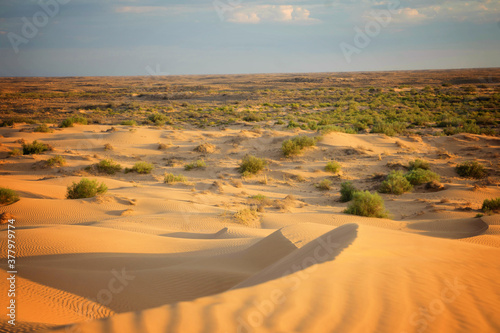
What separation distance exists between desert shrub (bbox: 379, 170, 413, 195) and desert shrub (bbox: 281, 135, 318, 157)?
5.29m

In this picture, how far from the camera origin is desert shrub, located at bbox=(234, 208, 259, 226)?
339 inches

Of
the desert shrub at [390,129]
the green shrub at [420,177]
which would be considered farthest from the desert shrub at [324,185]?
the desert shrub at [390,129]

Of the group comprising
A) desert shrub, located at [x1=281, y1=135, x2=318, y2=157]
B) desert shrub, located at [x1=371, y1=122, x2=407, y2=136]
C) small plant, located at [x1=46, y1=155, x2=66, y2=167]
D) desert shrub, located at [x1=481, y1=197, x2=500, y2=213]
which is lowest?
desert shrub, located at [x1=481, y1=197, x2=500, y2=213]

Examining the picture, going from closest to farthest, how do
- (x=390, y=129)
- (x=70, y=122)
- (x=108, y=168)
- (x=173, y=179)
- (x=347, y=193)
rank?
(x=347, y=193) → (x=173, y=179) → (x=108, y=168) → (x=390, y=129) → (x=70, y=122)

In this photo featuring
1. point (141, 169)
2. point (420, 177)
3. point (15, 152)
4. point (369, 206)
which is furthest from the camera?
point (15, 152)

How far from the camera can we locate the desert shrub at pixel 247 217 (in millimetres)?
8603

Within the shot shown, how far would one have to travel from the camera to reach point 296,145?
16188mm

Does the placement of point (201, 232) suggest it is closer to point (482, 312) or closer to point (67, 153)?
point (482, 312)

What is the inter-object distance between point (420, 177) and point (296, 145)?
6044 mm

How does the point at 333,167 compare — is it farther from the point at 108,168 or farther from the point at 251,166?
the point at 108,168

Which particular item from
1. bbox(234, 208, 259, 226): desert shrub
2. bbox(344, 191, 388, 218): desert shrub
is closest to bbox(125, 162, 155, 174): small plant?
bbox(234, 208, 259, 226): desert shrub

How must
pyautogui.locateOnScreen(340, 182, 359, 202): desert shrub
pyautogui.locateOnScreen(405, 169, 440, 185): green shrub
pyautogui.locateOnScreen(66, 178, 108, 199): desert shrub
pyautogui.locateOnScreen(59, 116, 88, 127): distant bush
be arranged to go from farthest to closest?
pyautogui.locateOnScreen(59, 116, 88, 127): distant bush
pyautogui.locateOnScreen(405, 169, 440, 185): green shrub
pyautogui.locateOnScreen(340, 182, 359, 202): desert shrub
pyautogui.locateOnScreen(66, 178, 108, 199): desert shrub

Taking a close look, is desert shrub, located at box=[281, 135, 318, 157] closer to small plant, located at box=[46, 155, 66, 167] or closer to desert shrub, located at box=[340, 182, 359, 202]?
desert shrub, located at box=[340, 182, 359, 202]

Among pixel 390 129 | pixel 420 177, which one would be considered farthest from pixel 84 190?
pixel 390 129
